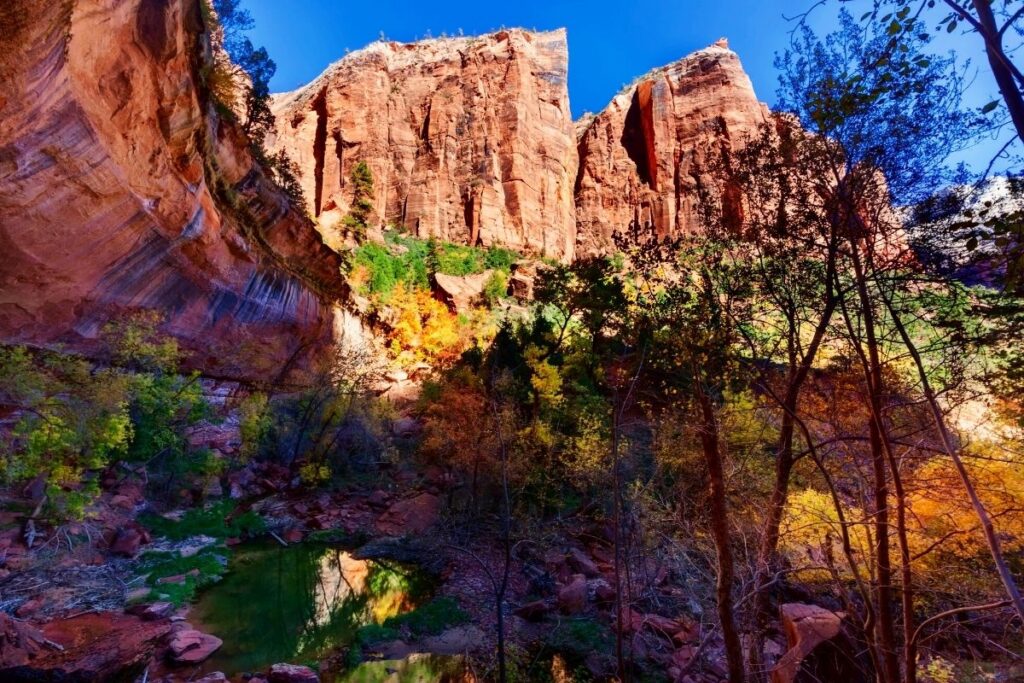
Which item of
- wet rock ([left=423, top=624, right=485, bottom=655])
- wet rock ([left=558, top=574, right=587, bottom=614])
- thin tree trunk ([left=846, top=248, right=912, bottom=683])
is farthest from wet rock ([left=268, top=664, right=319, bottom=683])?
thin tree trunk ([left=846, top=248, right=912, bottom=683])

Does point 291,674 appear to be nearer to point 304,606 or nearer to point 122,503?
point 304,606

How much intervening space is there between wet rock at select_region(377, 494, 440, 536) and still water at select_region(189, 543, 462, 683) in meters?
1.77

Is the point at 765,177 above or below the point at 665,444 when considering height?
above

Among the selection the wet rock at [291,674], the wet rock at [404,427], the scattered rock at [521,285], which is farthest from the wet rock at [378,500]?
the scattered rock at [521,285]

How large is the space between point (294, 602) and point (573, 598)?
6.46 m

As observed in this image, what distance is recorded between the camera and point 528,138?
144ft

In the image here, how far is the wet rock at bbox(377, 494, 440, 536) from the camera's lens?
15.7 m

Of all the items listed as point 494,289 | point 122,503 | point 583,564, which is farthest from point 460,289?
point 583,564

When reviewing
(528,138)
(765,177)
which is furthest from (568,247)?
(765,177)

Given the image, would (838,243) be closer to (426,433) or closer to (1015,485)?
(1015,485)

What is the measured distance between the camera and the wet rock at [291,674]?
7559 millimetres

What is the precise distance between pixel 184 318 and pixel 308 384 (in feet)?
18.5

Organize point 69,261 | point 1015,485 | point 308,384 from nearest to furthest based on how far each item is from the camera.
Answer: point 1015,485 < point 69,261 < point 308,384

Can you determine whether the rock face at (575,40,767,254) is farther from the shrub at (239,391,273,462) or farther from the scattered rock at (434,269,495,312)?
the shrub at (239,391,273,462)
